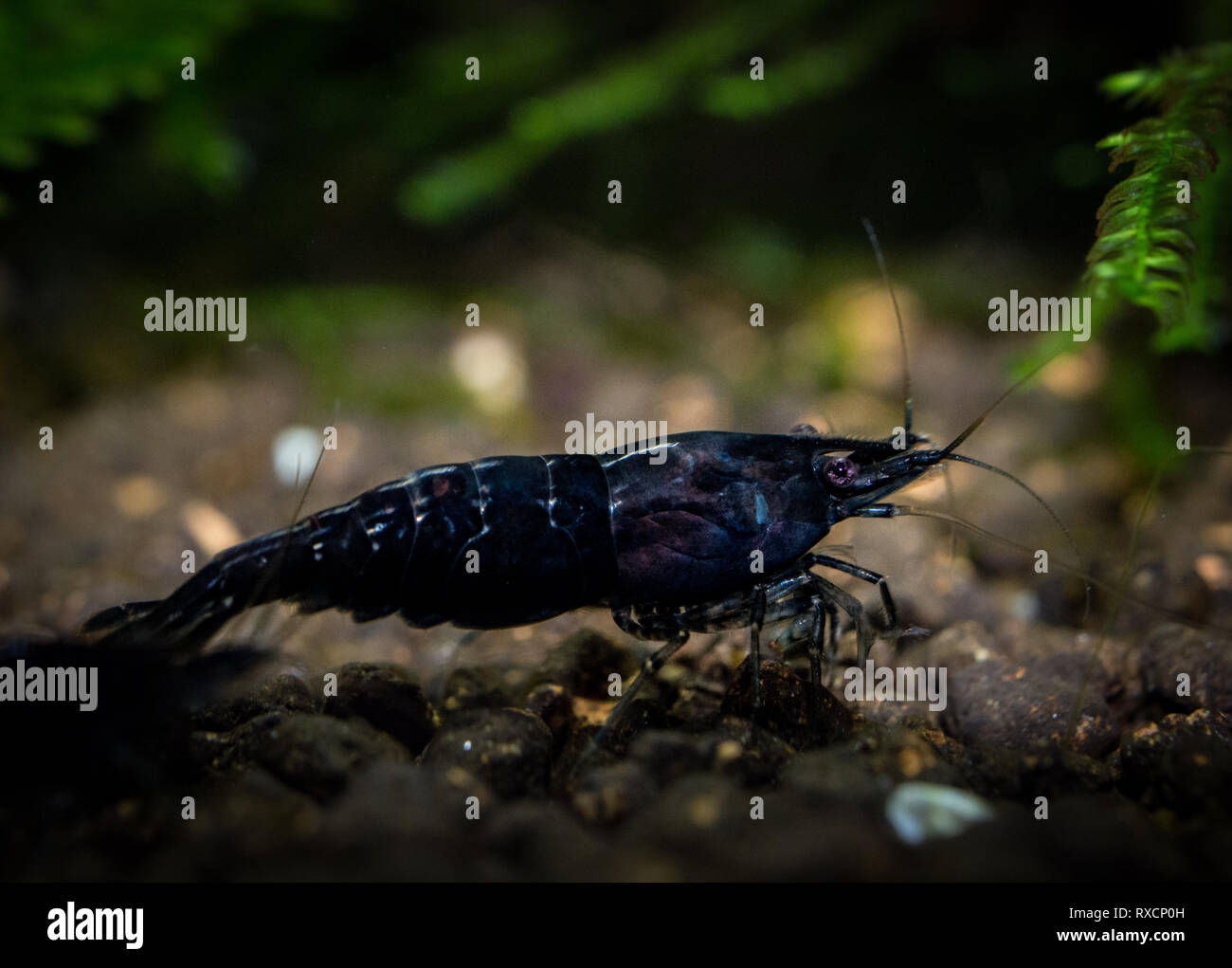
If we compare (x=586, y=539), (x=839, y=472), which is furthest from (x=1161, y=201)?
(x=586, y=539)

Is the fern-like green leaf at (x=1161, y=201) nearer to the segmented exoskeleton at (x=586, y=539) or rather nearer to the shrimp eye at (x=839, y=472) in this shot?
the segmented exoskeleton at (x=586, y=539)

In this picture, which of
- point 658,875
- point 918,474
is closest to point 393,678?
point 658,875

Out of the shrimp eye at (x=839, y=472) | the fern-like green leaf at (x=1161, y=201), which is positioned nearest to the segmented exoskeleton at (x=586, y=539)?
the shrimp eye at (x=839, y=472)

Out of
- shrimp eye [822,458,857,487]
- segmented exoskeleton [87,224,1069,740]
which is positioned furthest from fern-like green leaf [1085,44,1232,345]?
shrimp eye [822,458,857,487]

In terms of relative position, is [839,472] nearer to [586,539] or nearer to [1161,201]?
[586,539]

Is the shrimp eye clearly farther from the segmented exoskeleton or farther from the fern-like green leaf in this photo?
the fern-like green leaf

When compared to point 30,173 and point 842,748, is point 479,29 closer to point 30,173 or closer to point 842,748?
point 30,173
